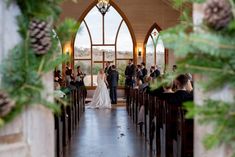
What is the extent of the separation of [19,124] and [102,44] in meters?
18.8

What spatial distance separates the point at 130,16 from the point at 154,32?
1.35 meters

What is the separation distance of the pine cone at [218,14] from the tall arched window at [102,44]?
61.1 ft

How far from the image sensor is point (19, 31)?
1333 millimetres

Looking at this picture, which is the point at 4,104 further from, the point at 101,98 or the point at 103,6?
the point at 103,6

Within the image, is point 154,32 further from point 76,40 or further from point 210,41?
point 210,41

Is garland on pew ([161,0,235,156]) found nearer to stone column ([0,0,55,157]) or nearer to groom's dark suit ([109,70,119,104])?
stone column ([0,0,55,157])

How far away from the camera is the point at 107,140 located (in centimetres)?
742

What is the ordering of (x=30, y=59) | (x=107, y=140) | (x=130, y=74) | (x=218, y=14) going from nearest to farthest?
1. (x=218, y=14)
2. (x=30, y=59)
3. (x=107, y=140)
4. (x=130, y=74)

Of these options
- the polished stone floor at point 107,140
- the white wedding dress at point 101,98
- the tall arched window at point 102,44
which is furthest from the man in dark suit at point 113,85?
the polished stone floor at point 107,140

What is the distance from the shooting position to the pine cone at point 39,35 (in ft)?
4.32

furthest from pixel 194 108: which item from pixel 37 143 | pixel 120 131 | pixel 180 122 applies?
pixel 120 131

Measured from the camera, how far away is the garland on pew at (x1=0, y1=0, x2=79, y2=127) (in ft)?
4.23

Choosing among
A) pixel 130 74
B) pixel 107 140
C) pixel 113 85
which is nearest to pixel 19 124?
pixel 107 140

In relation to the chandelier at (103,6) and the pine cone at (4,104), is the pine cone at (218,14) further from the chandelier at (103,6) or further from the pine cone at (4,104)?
the chandelier at (103,6)
